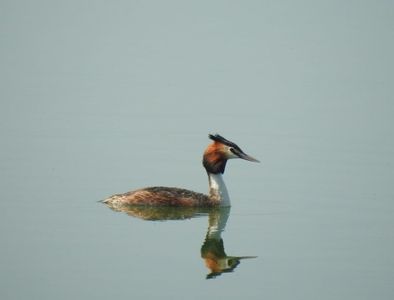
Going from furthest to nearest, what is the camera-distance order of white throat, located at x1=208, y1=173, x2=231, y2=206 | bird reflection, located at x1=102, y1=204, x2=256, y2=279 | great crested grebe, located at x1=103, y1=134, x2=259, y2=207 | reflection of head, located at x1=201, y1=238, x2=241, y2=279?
white throat, located at x1=208, y1=173, x2=231, y2=206 → great crested grebe, located at x1=103, y1=134, x2=259, y2=207 → bird reflection, located at x1=102, y1=204, x2=256, y2=279 → reflection of head, located at x1=201, y1=238, x2=241, y2=279

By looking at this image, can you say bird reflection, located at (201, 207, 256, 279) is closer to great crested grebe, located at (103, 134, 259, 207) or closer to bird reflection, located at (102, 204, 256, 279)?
bird reflection, located at (102, 204, 256, 279)

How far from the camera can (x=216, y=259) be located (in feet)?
62.2

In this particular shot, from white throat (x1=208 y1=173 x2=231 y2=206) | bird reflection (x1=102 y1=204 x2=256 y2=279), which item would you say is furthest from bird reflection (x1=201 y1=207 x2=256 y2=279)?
white throat (x1=208 y1=173 x2=231 y2=206)

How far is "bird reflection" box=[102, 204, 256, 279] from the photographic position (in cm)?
1895

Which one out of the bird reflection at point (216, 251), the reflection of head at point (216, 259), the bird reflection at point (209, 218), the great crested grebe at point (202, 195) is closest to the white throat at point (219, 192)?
the great crested grebe at point (202, 195)

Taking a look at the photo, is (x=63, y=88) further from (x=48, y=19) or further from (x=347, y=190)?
(x=48, y=19)

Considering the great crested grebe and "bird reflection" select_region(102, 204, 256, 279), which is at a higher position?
the great crested grebe

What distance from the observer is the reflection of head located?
60.1ft

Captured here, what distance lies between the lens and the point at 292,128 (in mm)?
33344

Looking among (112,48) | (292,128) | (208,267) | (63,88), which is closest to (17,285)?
(208,267)

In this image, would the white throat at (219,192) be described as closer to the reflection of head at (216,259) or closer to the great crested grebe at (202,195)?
the great crested grebe at (202,195)

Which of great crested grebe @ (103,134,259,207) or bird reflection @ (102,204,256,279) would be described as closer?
bird reflection @ (102,204,256,279)

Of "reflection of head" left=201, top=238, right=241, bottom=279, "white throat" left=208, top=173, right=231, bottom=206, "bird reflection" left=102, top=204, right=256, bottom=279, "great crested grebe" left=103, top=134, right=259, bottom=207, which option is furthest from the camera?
"white throat" left=208, top=173, right=231, bottom=206

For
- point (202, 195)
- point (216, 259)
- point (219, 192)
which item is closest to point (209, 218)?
point (202, 195)
